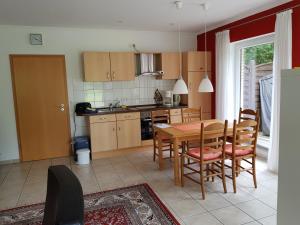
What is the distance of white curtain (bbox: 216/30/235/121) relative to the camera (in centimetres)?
462

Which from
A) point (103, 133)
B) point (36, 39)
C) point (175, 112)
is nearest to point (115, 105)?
point (103, 133)

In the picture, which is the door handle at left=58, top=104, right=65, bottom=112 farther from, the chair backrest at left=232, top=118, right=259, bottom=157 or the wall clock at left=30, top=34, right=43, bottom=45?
the chair backrest at left=232, top=118, right=259, bottom=157

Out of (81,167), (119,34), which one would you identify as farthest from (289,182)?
(119,34)

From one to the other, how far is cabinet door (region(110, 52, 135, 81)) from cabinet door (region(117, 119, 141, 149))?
91 centimetres

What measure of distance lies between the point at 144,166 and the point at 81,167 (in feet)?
3.60

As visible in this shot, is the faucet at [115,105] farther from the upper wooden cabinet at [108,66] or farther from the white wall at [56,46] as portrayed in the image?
the white wall at [56,46]

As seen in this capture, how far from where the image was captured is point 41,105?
461cm

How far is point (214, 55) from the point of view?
17.0 ft

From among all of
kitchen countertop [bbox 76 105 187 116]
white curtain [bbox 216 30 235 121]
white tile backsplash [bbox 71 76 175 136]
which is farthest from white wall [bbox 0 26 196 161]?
white curtain [bbox 216 30 235 121]

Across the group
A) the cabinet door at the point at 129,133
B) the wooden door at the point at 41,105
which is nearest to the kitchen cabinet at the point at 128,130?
the cabinet door at the point at 129,133

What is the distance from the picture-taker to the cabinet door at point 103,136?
4484 mm

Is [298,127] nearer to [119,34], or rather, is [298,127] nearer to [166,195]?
[166,195]

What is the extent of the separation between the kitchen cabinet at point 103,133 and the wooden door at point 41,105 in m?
0.70

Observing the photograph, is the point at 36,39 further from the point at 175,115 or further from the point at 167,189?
the point at 167,189
